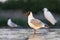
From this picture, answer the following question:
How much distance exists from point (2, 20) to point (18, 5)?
3421mm

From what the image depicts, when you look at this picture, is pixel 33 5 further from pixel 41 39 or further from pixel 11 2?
pixel 41 39

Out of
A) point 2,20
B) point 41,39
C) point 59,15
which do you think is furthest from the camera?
point 59,15

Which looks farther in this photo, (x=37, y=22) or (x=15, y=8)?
(x=15, y=8)

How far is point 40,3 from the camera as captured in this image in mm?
13805

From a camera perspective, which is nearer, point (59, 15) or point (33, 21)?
point (33, 21)

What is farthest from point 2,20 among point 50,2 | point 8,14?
point 50,2

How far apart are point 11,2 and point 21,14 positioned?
0.98 m

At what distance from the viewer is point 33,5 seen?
1380 centimetres

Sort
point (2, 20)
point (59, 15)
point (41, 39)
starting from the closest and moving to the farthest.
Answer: point (41, 39) → point (2, 20) → point (59, 15)

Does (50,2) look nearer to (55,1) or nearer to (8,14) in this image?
(55,1)

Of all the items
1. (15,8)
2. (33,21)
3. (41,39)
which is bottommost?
(41,39)

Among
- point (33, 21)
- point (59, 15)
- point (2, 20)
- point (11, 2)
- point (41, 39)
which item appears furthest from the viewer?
point (11, 2)

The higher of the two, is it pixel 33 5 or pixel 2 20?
pixel 33 5

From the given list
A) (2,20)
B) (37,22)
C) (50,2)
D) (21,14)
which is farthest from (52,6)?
(37,22)
